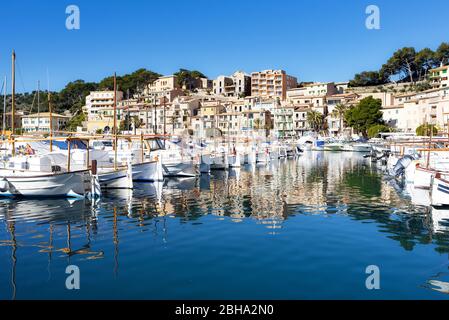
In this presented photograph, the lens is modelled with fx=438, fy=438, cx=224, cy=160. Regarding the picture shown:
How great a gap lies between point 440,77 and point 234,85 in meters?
71.4

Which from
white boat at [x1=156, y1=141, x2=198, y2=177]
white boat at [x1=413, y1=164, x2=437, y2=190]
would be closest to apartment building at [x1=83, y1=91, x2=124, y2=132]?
white boat at [x1=156, y1=141, x2=198, y2=177]

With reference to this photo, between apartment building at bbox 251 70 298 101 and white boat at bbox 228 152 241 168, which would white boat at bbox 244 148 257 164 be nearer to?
white boat at bbox 228 152 241 168

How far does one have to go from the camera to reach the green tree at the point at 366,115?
332ft

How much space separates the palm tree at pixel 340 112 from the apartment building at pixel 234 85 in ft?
144

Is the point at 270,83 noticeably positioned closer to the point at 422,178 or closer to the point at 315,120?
the point at 315,120

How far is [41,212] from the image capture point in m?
21.1

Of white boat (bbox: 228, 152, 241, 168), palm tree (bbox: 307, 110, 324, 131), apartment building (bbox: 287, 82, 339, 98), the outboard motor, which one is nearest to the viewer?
the outboard motor

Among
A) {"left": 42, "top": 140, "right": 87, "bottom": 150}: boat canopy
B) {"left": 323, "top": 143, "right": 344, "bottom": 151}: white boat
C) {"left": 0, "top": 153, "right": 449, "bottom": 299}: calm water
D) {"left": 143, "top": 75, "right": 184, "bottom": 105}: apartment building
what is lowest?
{"left": 0, "top": 153, "right": 449, "bottom": 299}: calm water

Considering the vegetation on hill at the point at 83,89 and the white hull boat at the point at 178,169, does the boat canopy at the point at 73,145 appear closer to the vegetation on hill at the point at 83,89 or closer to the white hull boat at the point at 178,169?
the white hull boat at the point at 178,169

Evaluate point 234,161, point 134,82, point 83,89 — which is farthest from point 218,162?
point 83,89

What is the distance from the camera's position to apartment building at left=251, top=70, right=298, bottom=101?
479 ft

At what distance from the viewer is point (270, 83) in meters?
147

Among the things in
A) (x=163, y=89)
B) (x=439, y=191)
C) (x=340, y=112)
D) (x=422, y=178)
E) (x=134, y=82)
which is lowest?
(x=422, y=178)

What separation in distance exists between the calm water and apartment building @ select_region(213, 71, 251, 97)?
134m
